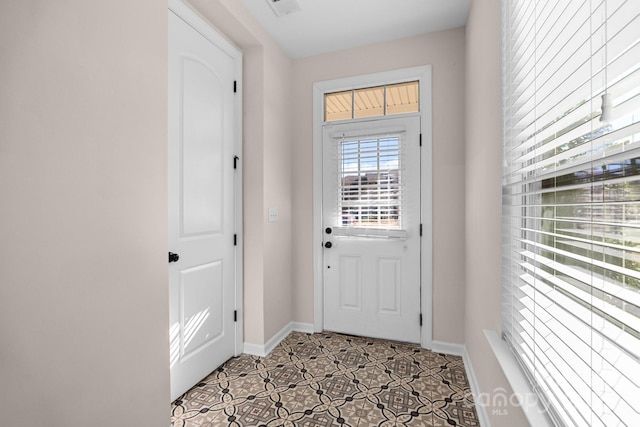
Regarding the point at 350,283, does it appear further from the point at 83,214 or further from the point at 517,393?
the point at 83,214

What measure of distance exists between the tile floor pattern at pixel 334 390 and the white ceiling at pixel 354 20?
2679 mm

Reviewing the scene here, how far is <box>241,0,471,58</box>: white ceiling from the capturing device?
7.34 ft

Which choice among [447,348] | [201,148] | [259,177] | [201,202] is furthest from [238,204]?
[447,348]

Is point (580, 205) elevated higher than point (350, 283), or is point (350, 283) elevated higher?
point (580, 205)

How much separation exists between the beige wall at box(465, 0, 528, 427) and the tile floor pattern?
272 millimetres

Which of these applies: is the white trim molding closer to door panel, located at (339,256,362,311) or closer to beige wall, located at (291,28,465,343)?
beige wall, located at (291,28,465,343)

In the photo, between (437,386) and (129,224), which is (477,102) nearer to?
(437,386)

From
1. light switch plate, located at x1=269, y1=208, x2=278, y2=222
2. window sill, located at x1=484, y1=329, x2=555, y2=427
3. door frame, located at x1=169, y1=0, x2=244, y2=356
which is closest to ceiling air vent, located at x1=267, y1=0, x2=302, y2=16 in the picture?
door frame, located at x1=169, y1=0, x2=244, y2=356

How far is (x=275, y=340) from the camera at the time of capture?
2689 mm

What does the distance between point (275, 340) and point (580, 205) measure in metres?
2.46

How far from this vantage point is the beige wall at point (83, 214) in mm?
1022

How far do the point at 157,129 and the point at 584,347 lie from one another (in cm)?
182

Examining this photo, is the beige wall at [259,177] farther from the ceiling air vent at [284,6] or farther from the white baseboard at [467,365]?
the white baseboard at [467,365]

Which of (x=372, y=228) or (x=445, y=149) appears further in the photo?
(x=372, y=228)
